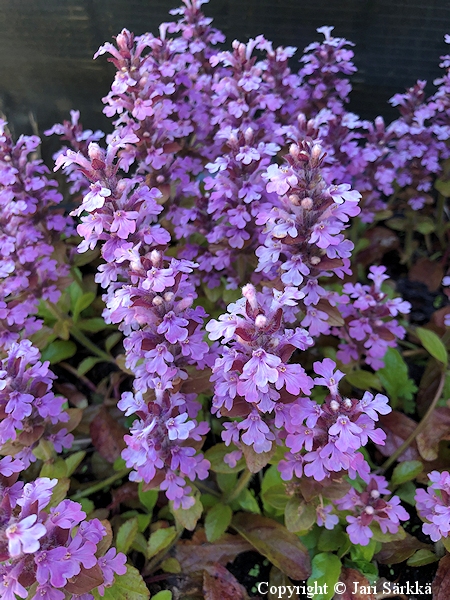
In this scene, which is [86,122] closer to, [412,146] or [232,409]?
[412,146]

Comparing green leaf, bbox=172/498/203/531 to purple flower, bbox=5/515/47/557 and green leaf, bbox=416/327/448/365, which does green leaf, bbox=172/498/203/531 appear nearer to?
→ purple flower, bbox=5/515/47/557

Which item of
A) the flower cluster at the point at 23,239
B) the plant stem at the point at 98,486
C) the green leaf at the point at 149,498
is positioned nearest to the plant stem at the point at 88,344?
the flower cluster at the point at 23,239

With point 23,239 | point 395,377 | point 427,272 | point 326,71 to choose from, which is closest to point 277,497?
point 395,377

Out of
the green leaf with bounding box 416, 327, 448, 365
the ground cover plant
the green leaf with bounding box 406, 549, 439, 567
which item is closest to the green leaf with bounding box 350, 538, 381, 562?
the ground cover plant

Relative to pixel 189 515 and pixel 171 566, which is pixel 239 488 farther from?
pixel 171 566

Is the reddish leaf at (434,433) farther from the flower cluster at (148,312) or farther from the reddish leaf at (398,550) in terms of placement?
the flower cluster at (148,312)

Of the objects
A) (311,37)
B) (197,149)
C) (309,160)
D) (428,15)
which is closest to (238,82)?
(197,149)
